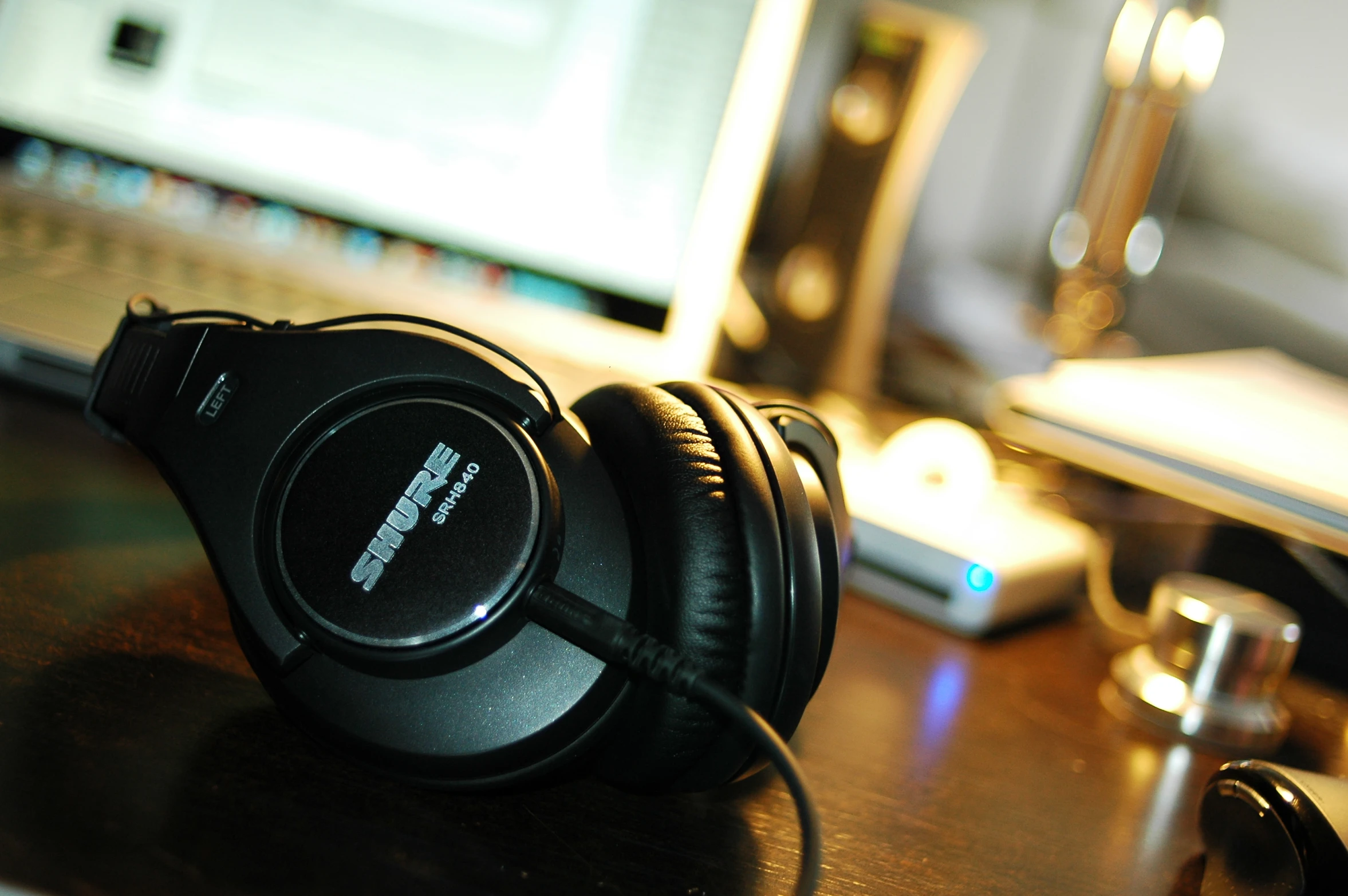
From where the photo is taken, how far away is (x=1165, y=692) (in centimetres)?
52

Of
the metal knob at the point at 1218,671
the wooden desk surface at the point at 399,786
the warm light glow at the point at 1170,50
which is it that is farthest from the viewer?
the warm light glow at the point at 1170,50

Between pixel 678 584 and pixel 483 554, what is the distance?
0.06m

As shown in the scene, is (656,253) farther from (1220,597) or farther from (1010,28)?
(1010,28)

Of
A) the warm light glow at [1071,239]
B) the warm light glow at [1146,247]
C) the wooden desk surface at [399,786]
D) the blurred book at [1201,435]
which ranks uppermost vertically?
the warm light glow at [1146,247]

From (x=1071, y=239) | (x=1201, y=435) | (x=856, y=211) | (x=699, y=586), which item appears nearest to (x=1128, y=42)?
(x=1071, y=239)

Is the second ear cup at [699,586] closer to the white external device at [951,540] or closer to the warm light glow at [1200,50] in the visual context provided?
the white external device at [951,540]

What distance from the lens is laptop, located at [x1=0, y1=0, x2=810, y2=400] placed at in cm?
64

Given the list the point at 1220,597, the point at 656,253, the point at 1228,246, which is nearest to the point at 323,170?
the point at 656,253

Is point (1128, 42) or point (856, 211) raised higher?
point (1128, 42)

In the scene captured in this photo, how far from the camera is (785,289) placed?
100 cm

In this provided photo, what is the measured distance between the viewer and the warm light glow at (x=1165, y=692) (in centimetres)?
51

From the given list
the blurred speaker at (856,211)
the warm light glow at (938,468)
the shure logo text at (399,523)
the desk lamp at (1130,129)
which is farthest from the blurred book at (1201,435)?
the shure logo text at (399,523)

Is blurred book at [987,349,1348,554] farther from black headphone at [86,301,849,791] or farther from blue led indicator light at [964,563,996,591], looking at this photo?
black headphone at [86,301,849,791]

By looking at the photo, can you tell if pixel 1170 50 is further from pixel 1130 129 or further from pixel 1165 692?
pixel 1165 692
